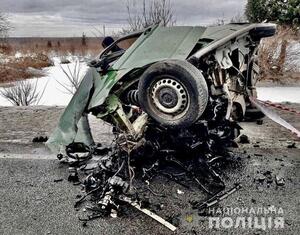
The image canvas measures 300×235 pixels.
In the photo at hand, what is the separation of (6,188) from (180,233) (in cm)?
221

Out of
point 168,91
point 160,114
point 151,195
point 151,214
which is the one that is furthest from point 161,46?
point 151,214

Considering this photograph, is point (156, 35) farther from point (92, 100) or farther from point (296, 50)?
point (296, 50)

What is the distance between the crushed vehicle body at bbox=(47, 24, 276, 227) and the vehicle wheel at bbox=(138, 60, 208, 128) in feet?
0.03

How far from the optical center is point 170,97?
13.0 ft

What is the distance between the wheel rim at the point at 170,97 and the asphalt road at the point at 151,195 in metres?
0.85

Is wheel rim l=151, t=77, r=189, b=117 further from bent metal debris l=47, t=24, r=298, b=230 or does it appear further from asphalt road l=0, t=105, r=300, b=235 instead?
asphalt road l=0, t=105, r=300, b=235

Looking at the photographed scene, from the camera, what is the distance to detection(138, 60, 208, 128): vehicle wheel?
3828mm

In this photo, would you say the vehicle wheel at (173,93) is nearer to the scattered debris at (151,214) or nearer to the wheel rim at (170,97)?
the wheel rim at (170,97)

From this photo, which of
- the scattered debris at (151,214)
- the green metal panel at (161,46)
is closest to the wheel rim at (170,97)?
the green metal panel at (161,46)

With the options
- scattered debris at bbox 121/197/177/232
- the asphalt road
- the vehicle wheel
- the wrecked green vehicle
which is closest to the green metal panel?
the wrecked green vehicle

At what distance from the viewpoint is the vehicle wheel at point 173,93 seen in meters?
3.83

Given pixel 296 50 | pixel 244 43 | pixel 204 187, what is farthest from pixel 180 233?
pixel 296 50

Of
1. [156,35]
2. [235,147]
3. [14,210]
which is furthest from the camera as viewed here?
[235,147]

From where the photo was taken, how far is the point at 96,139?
595 centimetres
